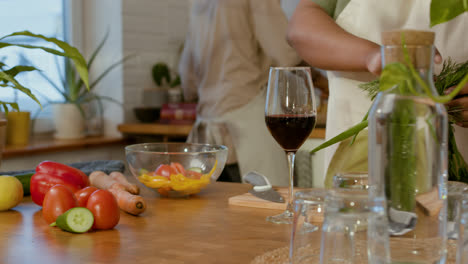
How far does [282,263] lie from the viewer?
666 millimetres

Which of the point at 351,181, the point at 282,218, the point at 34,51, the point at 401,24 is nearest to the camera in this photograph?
the point at 351,181

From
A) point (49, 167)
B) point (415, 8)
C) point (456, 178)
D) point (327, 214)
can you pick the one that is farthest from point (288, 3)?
point (327, 214)

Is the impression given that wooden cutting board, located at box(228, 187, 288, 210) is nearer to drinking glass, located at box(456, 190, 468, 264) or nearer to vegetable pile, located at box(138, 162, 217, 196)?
vegetable pile, located at box(138, 162, 217, 196)

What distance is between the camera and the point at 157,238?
0.81 meters

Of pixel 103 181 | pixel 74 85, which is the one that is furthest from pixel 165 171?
pixel 74 85

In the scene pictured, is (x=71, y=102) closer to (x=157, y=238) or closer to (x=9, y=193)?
(x=9, y=193)

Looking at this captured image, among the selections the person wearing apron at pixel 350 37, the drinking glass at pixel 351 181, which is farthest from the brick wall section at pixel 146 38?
the drinking glass at pixel 351 181

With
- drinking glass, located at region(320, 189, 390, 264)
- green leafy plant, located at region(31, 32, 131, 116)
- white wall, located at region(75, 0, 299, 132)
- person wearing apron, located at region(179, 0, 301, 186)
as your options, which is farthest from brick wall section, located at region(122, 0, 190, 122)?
drinking glass, located at region(320, 189, 390, 264)

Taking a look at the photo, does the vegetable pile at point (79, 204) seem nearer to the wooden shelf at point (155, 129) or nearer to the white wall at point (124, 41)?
the wooden shelf at point (155, 129)

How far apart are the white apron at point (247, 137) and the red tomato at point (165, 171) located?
140 cm

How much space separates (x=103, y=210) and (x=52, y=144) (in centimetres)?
229

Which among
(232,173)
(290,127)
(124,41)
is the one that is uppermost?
(124,41)

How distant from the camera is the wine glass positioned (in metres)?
0.95

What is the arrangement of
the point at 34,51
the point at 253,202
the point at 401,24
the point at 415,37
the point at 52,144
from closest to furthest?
1. the point at 415,37
2. the point at 253,202
3. the point at 401,24
4. the point at 52,144
5. the point at 34,51
